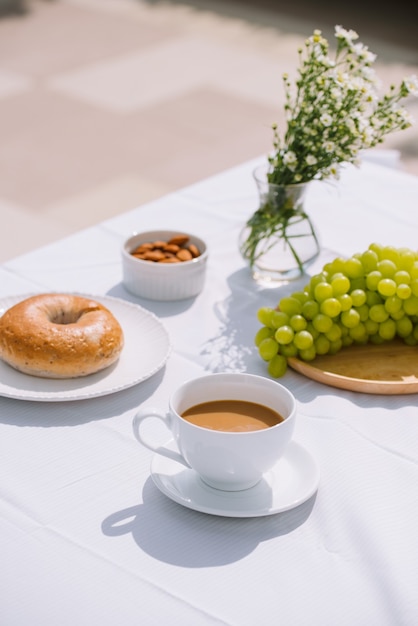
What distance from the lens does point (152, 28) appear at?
613cm

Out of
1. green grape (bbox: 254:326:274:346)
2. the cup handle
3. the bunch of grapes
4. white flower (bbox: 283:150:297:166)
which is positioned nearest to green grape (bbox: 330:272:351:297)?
the bunch of grapes

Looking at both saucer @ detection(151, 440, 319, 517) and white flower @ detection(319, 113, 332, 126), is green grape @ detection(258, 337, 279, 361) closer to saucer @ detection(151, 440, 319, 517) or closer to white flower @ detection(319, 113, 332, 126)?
saucer @ detection(151, 440, 319, 517)

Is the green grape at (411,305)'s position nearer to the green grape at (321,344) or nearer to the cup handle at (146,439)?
the green grape at (321,344)

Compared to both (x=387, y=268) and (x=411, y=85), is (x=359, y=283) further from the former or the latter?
(x=411, y=85)

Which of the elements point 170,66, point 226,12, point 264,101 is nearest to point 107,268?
point 264,101

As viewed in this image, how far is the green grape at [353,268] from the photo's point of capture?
4.11ft

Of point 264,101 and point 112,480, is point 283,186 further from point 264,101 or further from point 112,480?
point 264,101

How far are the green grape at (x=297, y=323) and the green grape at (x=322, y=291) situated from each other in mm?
36

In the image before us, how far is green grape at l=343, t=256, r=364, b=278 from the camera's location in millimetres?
1254

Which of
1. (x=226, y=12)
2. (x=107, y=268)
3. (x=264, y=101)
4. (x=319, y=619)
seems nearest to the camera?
(x=319, y=619)

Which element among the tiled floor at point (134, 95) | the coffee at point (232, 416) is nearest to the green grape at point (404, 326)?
the coffee at point (232, 416)

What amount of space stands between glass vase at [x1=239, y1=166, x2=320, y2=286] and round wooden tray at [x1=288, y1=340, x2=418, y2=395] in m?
0.25

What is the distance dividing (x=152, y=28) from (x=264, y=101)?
1.64m

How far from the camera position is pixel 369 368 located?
4.02 ft
